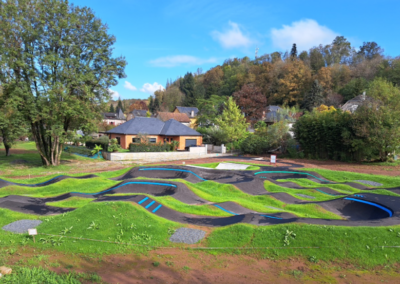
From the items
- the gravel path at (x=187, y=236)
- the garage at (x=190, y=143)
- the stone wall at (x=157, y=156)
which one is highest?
the garage at (x=190, y=143)

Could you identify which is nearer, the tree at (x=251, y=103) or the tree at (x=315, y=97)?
the tree at (x=251, y=103)

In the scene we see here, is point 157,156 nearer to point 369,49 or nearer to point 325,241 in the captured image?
point 325,241

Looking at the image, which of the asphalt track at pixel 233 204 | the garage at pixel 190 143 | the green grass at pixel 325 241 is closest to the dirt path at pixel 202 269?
the green grass at pixel 325 241

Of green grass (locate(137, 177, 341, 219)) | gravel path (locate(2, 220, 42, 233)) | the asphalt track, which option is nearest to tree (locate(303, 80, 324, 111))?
the asphalt track

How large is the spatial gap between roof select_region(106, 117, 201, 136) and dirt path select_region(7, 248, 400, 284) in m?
29.3

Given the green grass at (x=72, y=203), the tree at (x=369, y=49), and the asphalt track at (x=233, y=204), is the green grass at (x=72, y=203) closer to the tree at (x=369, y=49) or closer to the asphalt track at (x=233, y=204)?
the asphalt track at (x=233, y=204)

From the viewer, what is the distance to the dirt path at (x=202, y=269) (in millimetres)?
6508

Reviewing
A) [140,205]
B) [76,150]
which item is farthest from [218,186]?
[76,150]

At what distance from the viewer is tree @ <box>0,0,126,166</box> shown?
21.4 m

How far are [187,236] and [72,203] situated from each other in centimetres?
722

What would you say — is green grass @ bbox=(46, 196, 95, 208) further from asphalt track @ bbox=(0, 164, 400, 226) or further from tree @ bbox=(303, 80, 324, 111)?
tree @ bbox=(303, 80, 324, 111)

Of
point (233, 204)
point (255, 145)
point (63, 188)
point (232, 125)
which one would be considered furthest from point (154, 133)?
point (233, 204)

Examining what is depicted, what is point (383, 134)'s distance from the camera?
78.7 feet

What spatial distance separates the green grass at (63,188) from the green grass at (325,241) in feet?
33.2
